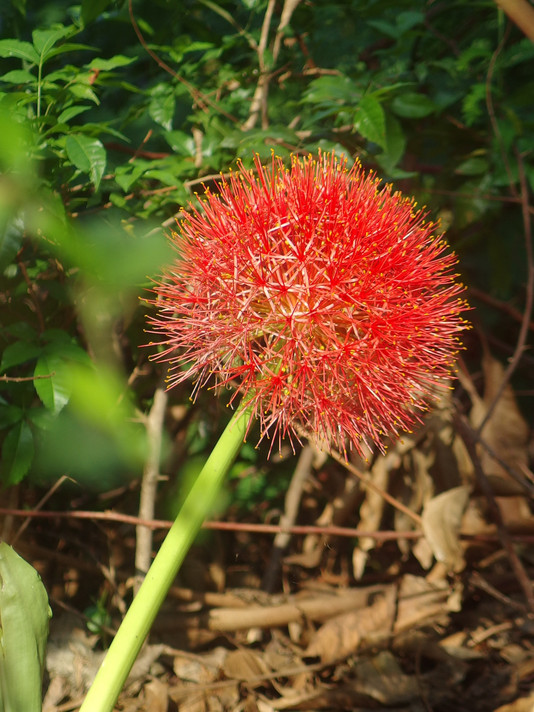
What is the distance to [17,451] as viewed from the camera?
1156mm

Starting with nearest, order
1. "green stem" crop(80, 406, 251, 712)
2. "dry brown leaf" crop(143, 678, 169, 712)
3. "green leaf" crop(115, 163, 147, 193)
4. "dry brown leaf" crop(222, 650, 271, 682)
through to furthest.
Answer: "green stem" crop(80, 406, 251, 712)
"green leaf" crop(115, 163, 147, 193)
"dry brown leaf" crop(143, 678, 169, 712)
"dry brown leaf" crop(222, 650, 271, 682)

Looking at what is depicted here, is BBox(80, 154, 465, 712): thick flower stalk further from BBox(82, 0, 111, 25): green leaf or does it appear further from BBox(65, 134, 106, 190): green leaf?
BBox(82, 0, 111, 25): green leaf

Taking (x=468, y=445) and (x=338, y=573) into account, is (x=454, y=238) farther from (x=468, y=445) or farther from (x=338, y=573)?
(x=338, y=573)

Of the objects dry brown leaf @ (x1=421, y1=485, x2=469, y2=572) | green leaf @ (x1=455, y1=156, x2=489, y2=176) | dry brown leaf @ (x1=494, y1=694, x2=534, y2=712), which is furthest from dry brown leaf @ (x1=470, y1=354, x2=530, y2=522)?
green leaf @ (x1=455, y1=156, x2=489, y2=176)

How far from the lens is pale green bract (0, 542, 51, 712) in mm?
807

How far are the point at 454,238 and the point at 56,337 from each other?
106 centimetres

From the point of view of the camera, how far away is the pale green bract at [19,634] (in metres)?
0.81

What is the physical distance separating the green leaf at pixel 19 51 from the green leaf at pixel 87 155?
157 millimetres

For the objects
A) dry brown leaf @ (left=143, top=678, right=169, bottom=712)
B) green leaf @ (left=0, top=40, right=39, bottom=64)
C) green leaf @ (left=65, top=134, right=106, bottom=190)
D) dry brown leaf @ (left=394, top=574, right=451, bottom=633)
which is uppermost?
green leaf @ (left=0, top=40, right=39, bottom=64)

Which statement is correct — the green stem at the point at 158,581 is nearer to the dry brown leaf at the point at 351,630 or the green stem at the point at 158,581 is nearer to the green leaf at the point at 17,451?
the green leaf at the point at 17,451

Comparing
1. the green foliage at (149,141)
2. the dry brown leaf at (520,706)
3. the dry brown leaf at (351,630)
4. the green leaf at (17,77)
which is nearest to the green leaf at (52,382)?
the green foliage at (149,141)

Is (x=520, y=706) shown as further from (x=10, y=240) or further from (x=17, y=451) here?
(x=10, y=240)

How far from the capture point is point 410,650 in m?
1.42

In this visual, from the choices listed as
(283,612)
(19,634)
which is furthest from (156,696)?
(19,634)
